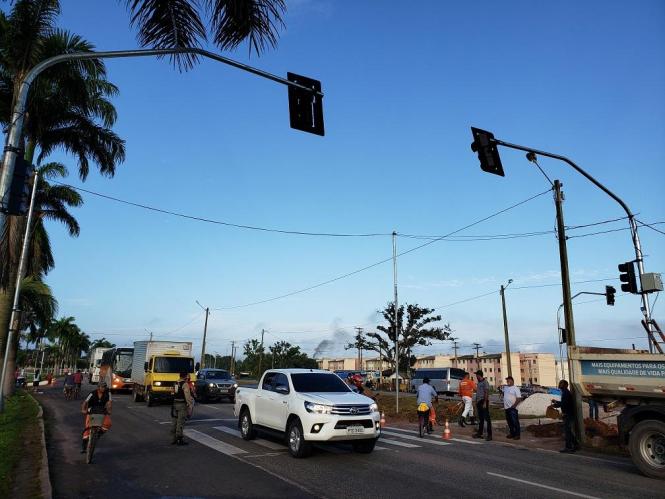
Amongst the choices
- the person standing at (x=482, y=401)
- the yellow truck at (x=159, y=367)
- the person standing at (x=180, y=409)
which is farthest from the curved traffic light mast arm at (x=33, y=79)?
the yellow truck at (x=159, y=367)

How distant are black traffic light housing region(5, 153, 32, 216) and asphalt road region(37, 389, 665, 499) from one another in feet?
13.5

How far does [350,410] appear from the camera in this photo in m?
10.1

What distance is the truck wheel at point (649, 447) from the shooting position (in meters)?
9.17

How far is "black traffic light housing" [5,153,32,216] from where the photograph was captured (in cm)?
668

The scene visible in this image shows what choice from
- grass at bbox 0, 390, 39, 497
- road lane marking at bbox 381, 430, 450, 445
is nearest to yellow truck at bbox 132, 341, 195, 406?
grass at bbox 0, 390, 39, 497

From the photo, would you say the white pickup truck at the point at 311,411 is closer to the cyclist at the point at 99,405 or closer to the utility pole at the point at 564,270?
the cyclist at the point at 99,405

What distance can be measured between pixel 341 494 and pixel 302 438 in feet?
9.14

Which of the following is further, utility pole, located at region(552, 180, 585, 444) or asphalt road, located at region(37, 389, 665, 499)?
utility pole, located at region(552, 180, 585, 444)

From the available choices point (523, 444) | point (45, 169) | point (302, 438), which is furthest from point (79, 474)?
point (45, 169)

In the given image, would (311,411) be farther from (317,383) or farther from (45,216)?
(45,216)

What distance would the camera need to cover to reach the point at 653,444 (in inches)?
371

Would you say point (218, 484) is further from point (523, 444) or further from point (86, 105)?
point (86, 105)

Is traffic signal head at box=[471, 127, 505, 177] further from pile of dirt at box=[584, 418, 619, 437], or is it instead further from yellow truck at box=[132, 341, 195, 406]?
yellow truck at box=[132, 341, 195, 406]

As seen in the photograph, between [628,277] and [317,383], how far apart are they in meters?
10.1
